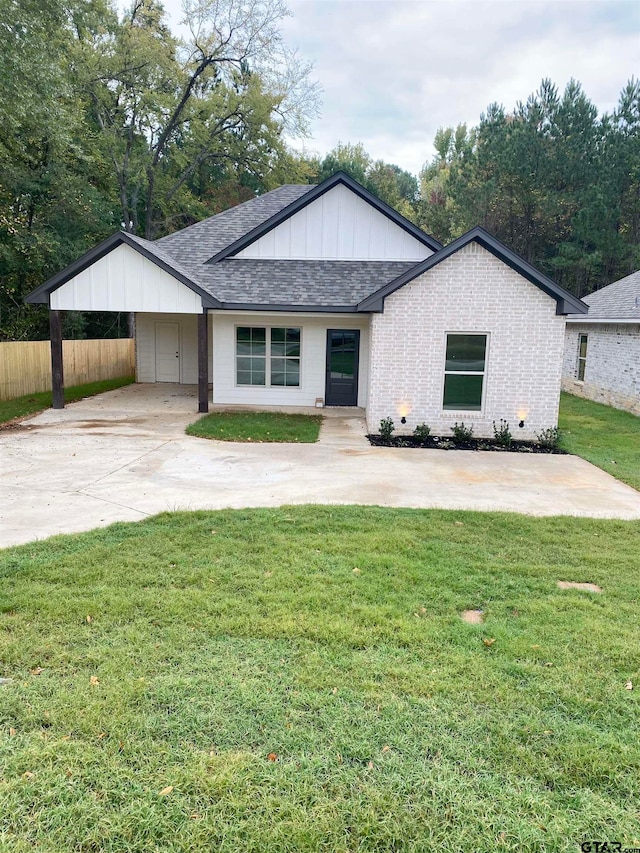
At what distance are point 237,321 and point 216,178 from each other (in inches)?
802

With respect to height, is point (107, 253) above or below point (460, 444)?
above

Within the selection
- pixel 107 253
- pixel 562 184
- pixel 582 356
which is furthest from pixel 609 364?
pixel 562 184

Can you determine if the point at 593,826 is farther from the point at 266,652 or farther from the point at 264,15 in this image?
the point at 264,15

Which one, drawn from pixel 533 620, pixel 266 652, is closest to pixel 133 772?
pixel 266 652

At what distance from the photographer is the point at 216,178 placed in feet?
103

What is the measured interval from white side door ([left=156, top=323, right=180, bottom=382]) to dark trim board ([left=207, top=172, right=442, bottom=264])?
389cm

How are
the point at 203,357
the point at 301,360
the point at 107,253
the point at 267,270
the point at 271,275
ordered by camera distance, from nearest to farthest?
1. the point at 107,253
2. the point at 203,357
3. the point at 271,275
4. the point at 267,270
5. the point at 301,360

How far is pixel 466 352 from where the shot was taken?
11680mm

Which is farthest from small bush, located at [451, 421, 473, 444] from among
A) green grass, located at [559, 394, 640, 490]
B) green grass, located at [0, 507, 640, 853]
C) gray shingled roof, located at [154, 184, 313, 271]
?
gray shingled roof, located at [154, 184, 313, 271]

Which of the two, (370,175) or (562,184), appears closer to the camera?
(562,184)

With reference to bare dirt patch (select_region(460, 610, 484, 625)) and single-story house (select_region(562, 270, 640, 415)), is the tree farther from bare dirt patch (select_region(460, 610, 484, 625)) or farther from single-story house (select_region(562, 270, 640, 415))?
bare dirt patch (select_region(460, 610, 484, 625))

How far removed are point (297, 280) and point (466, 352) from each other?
5.07m

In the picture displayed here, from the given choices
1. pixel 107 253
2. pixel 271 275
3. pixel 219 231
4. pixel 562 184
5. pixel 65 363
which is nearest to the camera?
pixel 107 253

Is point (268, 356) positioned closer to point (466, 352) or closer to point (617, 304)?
point (466, 352)
